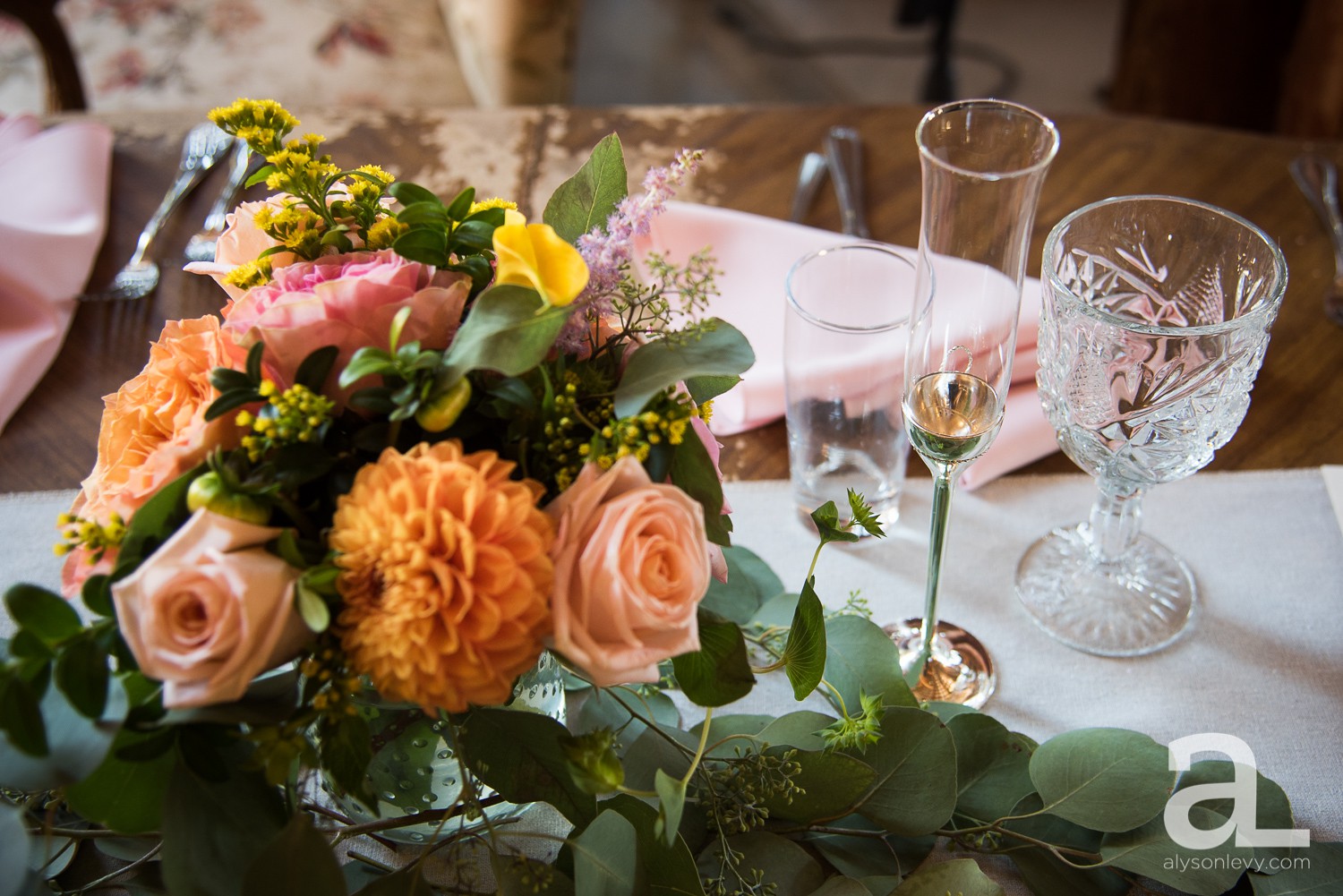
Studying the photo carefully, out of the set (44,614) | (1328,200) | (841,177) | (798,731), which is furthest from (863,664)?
(1328,200)

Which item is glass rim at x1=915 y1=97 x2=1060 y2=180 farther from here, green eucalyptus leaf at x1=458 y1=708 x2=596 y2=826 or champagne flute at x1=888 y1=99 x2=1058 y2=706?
green eucalyptus leaf at x1=458 y1=708 x2=596 y2=826

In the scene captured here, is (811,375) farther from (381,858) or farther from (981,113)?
(381,858)

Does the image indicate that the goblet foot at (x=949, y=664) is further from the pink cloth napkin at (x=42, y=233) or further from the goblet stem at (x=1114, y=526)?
the pink cloth napkin at (x=42, y=233)

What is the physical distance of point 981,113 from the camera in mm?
604

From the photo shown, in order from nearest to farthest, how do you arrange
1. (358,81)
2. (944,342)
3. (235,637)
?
1. (235,637)
2. (944,342)
3. (358,81)

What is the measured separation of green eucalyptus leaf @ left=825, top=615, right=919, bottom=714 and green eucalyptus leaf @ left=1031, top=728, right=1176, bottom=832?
76 mm

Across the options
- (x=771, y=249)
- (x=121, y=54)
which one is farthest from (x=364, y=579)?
(x=121, y=54)

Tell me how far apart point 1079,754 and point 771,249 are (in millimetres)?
466

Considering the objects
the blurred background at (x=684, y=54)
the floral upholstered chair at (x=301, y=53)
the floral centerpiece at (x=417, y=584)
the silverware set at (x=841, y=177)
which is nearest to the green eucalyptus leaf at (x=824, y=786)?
the floral centerpiece at (x=417, y=584)

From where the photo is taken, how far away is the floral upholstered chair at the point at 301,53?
4.49 ft

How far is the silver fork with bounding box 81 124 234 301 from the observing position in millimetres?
891

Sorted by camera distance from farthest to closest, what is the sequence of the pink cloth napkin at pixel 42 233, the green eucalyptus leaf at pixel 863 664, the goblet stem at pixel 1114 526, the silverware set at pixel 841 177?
1. the silverware set at pixel 841 177
2. the pink cloth napkin at pixel 42 233
3. the goblet stem at pixel 1114 526
4. the green eucalyptus leaf at pixel 863 664

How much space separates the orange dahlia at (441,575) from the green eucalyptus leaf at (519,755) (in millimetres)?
88

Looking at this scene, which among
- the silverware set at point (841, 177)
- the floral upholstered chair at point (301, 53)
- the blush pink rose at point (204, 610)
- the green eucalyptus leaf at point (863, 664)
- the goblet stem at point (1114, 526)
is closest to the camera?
the blush pink rose at point (204, 610)
